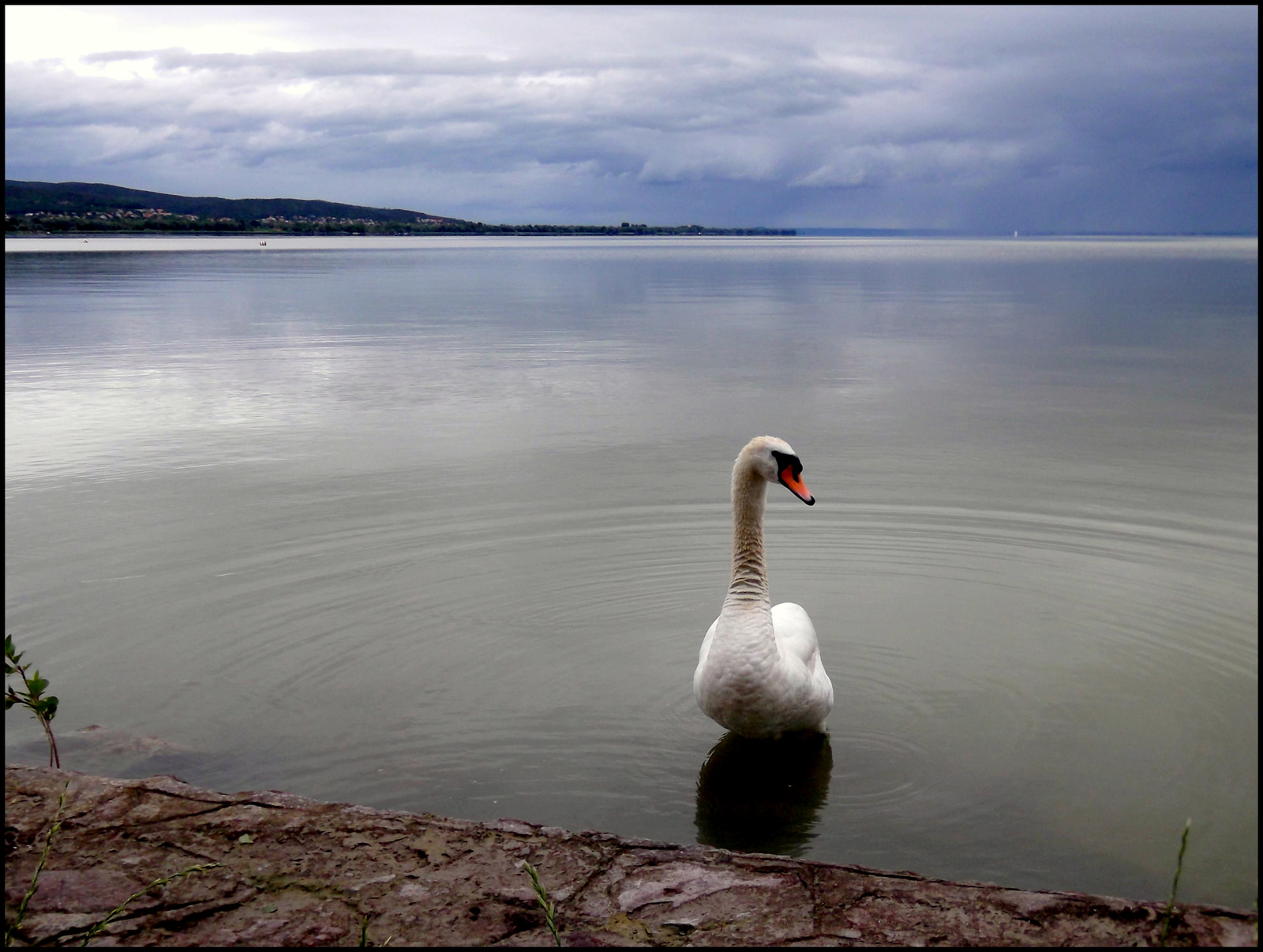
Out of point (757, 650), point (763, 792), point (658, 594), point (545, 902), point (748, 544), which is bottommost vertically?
point (763, 792)

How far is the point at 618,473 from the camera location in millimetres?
11812

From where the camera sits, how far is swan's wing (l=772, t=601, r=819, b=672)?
6.18 meters

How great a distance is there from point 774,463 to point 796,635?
0.99 metres

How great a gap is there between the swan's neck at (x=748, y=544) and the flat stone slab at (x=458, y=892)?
1917 millimetres

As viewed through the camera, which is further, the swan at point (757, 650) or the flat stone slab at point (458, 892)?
the swan at point (757, 650)

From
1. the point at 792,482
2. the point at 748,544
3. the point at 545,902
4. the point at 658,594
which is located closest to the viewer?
the point at 545,902

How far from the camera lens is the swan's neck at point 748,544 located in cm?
Answer: 612

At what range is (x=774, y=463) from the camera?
6.33 m

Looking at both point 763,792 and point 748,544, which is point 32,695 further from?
point 748,544

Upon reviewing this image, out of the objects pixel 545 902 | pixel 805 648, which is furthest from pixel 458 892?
pixel 805 648

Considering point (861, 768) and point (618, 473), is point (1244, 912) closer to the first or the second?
point (861, 768)

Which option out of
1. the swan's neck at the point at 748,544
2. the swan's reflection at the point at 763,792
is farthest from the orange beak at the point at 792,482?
the swan's reflection at the point at 763,792

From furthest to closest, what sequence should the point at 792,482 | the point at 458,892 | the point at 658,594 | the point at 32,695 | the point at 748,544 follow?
the point at 658,594, the point at 748,544, the point at 792,482, the point at 32,695, the point at 458,892

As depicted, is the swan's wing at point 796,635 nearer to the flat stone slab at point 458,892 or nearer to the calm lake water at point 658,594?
the calm lake water at point 658,594
